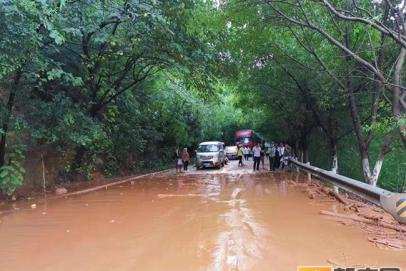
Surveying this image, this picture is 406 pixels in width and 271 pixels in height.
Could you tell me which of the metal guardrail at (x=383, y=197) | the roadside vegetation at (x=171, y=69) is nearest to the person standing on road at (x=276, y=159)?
the roadside vegetation at (x=171, y=69)

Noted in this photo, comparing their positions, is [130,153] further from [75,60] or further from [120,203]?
[120,203]

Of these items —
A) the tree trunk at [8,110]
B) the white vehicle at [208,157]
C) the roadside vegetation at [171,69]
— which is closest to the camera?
the roadside vegetation at [171,69]

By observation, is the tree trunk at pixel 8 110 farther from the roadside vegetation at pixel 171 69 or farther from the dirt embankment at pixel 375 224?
the dirt embankment at pixel 375 224

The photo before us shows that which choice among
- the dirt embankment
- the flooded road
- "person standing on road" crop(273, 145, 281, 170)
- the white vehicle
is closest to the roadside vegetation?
the dirt embankment

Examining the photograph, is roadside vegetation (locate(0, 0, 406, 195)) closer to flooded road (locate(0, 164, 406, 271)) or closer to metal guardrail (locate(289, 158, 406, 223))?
metal guardrail (locate(289, 158, 406, 223))

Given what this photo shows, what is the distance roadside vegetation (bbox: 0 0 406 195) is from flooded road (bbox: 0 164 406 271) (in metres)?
2.88

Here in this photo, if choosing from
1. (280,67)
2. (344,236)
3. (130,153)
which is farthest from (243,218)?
(130,153)

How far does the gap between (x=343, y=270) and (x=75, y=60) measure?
44.7 ft

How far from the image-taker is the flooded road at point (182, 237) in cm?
596

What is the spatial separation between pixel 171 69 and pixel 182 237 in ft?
36.2

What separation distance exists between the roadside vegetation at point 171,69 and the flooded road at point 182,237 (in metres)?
2.88

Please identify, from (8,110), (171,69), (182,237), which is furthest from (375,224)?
(171,69)

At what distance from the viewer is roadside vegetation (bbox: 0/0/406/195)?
1109 cm

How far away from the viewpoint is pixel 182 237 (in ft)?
24.6
